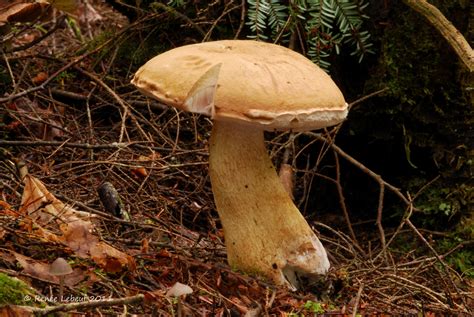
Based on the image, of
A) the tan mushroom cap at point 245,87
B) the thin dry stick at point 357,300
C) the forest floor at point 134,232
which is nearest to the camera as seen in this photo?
the tan mushroom cap at point 245,87

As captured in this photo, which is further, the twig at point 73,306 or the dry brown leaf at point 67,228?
the dry brown leaf at point 67,228

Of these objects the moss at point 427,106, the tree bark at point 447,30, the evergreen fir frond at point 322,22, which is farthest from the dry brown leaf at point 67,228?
the tree bark at point 447,30

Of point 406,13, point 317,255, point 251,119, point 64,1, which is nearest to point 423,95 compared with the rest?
point 406,13

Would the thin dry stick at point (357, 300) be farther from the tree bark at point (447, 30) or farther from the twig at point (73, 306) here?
the tree bark at point (447, 30)

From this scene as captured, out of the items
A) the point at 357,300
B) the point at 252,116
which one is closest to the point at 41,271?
the point at 252,116

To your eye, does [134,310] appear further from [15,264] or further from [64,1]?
[64,1]

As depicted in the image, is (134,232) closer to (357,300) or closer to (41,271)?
(41,271)

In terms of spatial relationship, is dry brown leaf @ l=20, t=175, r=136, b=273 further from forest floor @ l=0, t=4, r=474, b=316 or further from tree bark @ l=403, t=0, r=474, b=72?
tree bark @ l=403, t=0, r=474, b=72

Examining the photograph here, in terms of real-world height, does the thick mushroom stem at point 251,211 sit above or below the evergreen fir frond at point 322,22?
below

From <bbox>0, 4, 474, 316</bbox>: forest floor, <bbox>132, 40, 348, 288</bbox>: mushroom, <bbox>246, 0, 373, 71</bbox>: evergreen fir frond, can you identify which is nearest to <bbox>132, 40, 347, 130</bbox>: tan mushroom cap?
<bbox>132, 40, 348, 288</bbox>: mushroom
